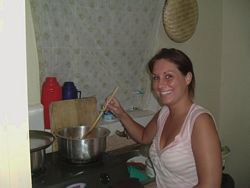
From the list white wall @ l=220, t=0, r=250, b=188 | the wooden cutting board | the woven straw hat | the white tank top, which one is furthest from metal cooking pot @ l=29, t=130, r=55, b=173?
white wall @ l=220, t=0, r=250, b=188

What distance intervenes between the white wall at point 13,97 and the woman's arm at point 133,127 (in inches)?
45.1

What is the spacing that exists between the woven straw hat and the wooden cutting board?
719 millimetres

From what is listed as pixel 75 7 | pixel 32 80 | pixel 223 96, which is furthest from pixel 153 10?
pixel 223 96

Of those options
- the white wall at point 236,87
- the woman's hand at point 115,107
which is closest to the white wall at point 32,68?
the woman's hand at point 115,107

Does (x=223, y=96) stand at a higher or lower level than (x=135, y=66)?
lower

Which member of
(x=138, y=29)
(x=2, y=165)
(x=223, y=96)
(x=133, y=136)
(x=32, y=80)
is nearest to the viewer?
(x=2, y=165)

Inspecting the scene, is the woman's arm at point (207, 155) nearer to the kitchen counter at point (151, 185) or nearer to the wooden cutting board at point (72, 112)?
the kitchen counter at point (151, 185)

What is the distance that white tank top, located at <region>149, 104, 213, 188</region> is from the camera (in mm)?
1249

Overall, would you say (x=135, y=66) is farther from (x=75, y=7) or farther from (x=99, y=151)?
(x=99, y=151)

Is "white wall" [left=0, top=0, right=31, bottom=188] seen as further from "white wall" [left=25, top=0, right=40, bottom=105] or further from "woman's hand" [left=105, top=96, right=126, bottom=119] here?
"woman's hand" [left=105, top=96, right=126, bottom=119]

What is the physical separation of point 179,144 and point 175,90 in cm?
24

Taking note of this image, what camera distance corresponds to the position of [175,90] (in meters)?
1.33

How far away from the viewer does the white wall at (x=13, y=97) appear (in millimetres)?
427

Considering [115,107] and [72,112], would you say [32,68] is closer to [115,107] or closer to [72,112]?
[72,112]
